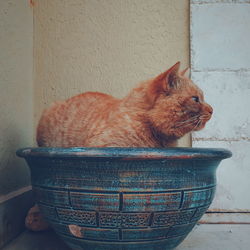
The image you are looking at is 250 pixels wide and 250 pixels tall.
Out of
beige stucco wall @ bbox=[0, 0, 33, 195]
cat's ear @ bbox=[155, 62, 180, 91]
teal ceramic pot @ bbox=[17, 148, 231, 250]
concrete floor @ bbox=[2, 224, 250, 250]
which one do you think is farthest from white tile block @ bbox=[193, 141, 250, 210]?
beige stucco wall @ bbox=[0, 0, 33, 195]

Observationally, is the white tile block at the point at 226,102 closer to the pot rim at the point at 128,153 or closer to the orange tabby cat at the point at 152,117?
the orange tabby cat at the point at 152,117

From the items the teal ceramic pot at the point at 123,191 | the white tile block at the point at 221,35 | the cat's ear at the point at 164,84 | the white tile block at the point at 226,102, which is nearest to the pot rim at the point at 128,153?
the teal ceramic pot at the point at 123,191

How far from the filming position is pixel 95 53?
1.92m

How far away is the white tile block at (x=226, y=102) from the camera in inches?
73.0

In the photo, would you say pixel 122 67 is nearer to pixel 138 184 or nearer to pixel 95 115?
pixel 95 115

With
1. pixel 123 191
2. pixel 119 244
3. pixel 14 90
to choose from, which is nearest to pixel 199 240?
pixel 119 244

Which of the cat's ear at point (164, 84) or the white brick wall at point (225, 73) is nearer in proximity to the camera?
the cat's ear at point (164, 84)

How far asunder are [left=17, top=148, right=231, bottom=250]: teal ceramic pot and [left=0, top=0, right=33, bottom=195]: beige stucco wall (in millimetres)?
470

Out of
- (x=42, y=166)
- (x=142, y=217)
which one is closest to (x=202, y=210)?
(x=142, y=217)

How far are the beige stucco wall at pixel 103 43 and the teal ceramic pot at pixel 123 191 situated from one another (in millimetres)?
952

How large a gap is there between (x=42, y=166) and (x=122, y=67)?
40.9 inches

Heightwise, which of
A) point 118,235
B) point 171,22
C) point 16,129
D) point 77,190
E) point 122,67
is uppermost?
point 171,22

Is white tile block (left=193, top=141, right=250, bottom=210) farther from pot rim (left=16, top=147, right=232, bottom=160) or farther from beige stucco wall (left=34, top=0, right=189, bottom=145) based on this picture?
pot rim (left=16, top=147, right=232, bottom=160)

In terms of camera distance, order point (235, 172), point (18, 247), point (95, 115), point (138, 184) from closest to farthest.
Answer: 1. point (138, 184)
2. point (18, 247)
3. point (95, 115)
4. point (235, 172)
